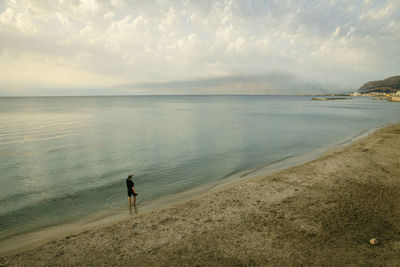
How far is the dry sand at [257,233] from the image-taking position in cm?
650

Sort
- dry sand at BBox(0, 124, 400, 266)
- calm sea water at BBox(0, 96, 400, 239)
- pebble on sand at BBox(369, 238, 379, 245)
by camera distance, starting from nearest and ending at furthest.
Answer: dry sand at BBox(0, 124, 400, 266)
pebble on sand at BBox(369, 238, 379, 245)
calm sea water at BBox(0, 96, 400, 239)

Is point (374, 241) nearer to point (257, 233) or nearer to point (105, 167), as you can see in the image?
point (257, 233)

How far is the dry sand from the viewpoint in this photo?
6.50 m

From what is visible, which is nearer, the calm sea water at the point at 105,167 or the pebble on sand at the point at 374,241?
the pebble on sand at the point at 374,241

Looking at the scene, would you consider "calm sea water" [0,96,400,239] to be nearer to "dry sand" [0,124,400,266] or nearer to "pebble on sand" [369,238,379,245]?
"dry sand" [0,124,400,266]

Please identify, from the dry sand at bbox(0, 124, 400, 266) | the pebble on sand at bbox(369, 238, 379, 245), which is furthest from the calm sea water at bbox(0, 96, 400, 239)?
the pebble on sand at bbox(369, 238, 379, 245)

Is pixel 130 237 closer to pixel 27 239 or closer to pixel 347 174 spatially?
pixel 27 239

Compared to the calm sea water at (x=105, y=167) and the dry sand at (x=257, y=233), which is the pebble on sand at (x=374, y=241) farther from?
the calm sea water at (x=105, y=167)

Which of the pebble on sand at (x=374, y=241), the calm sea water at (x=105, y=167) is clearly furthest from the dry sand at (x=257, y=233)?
the calm sea water at (x=105, y=167)

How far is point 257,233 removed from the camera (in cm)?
764

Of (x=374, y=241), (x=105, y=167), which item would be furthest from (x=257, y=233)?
(x=105, y=167)

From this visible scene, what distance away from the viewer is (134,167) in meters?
18.1

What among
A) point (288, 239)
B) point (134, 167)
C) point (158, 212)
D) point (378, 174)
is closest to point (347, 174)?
point (378, 174)

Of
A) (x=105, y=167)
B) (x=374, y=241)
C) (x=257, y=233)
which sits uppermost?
(x=374, y=241)
